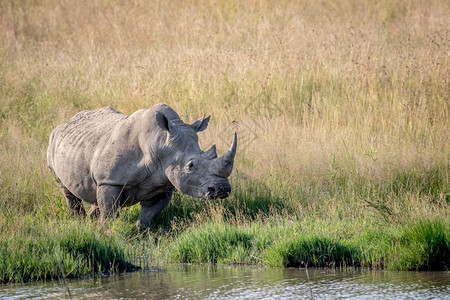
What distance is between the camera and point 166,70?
14.4 metres

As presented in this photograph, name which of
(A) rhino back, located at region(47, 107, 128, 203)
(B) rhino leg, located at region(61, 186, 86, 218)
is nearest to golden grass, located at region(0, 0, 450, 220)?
(B) rhino leg, located at region(61, 186, 86, 218)

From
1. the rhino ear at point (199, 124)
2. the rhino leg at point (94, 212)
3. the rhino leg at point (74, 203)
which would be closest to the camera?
the rhino ear at point (199, 124)

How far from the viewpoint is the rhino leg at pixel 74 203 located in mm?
9461

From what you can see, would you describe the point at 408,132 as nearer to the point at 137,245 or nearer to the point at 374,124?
the point at 374,124

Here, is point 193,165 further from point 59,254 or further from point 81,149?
point 59,254

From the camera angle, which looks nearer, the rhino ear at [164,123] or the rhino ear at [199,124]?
the rhino ear at [164,123]

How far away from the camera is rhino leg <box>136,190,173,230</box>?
881 cm

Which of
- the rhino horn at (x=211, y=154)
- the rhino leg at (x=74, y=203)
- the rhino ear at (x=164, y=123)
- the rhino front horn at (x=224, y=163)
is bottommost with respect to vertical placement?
the rhino leg at (x=74, y=203)

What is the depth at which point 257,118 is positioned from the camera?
12.3m

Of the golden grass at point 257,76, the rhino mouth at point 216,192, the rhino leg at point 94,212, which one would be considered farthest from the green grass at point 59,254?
the golden grass at point 257,76

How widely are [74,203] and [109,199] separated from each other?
1.30 metres

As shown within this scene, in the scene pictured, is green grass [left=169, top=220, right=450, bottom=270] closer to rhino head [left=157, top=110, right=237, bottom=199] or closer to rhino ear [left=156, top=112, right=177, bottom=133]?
rhino head [left=157, top=110, right=237, bottom=199]

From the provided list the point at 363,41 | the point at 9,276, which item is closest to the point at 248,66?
the point at 363,41

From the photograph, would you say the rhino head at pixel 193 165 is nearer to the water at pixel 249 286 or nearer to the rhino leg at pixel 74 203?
the water at pixel 249 286
